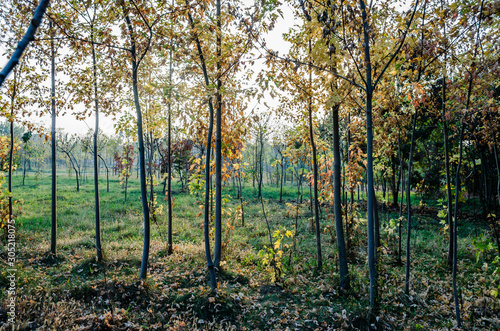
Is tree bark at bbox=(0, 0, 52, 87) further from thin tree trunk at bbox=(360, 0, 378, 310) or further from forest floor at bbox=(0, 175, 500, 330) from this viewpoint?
forest floor at bbox=(0, 175, 500, 330)

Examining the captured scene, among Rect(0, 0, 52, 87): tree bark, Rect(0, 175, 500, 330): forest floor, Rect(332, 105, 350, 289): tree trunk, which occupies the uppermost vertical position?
Rect(0, 0, 52, 87): tree bark

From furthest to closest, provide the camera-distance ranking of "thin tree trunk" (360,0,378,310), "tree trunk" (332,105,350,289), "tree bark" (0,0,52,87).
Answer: "tree trunk" (332,105,350,289)
"thin tree trunk" (360,0,378,310)
"tree bark" (0,0,52,87)

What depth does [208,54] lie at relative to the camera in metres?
4.89

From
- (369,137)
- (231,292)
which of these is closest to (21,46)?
(369,137)

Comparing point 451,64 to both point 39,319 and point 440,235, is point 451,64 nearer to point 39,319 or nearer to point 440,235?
point 39,319

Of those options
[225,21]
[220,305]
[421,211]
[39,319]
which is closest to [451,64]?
[225,21]

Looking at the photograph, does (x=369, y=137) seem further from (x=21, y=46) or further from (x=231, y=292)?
(x=231, y=292)

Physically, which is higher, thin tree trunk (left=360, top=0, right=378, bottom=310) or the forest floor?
thin tree trunk (left=360, top=0, right=378, bottom=310)

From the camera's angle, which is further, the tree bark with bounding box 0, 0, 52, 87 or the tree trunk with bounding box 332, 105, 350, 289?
the tree trunk with bounding box 332, 105, 350, 289

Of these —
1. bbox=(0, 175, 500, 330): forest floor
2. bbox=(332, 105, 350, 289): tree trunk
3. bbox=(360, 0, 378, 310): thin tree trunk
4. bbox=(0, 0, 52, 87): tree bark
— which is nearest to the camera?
bbox=(0, 0, 52, 87): tree bark

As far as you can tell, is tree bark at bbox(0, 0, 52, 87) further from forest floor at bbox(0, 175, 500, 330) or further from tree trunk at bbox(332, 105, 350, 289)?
tree trunk at bbox(332, 105, 350, 289)

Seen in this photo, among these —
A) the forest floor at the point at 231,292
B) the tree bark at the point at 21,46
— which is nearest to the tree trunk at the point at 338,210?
the forest floor at the point at 231,292

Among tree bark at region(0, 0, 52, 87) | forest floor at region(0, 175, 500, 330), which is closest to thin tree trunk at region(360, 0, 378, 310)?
forest floor at region(0, 175, 500, 330)

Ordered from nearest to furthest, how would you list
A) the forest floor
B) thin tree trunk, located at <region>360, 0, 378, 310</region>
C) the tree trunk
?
thin tree trunk, located at <region>360, 0, 378, 310</region> < the forest floor < the tree trunk
